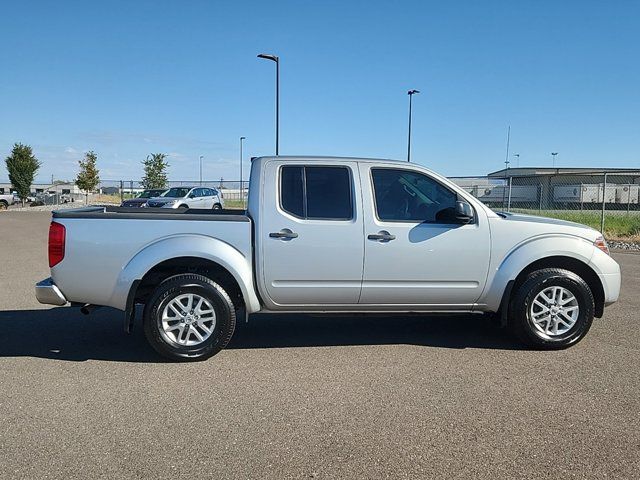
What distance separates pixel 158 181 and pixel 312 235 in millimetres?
43861

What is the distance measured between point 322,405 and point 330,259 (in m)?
1.46

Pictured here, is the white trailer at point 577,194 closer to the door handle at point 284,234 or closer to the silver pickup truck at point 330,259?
the silver pickup truck at point 330,259

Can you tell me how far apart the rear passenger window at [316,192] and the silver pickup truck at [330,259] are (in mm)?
11

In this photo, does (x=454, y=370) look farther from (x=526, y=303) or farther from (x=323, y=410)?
(x=323, y=410)

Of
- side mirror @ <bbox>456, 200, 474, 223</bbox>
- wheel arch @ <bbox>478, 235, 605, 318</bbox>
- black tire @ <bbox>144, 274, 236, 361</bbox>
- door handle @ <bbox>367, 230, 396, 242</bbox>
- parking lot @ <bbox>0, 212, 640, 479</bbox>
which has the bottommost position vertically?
parking lot @ <bbox>0, 212, 640, 479</bbox>

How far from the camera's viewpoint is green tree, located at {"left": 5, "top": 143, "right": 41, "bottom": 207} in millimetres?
43016

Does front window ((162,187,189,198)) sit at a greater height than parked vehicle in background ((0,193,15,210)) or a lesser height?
greater

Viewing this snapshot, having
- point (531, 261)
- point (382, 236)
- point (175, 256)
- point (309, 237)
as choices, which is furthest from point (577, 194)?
point (175, 256)

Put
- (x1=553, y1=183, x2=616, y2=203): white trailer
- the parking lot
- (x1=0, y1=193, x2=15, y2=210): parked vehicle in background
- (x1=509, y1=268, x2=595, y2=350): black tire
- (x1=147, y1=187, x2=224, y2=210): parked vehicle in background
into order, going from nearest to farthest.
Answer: the parking lot → (x1=509, y1=268, x2=595, y2=350): black tire → (x1=147, y1=187, x2=224, y2=210): parked vehicle in background → (x1=553, y1=183, x2=616, y2=203): white trailer → (x1=0, y1=193, x2=15, y2=210): parked vehicle in background

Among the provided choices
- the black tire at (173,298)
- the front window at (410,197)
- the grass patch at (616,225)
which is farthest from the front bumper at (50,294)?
the grass patch at (616,225)

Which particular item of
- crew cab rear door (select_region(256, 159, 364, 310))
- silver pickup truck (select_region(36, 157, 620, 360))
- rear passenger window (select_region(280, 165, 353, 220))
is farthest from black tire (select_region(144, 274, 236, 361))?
rear passenger window (select_region(280, 165, 353, 220))

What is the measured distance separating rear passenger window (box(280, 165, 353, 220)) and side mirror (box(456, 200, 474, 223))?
3.30 ft

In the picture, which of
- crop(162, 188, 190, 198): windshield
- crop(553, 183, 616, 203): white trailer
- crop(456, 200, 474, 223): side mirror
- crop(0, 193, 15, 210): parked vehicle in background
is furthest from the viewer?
crop(0, 193, 15, 210): parked vehicle in background

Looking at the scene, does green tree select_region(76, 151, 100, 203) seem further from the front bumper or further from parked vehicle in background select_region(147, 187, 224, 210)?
the front bumper
